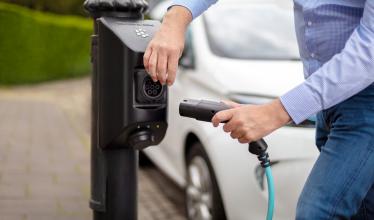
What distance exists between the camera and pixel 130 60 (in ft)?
7.77

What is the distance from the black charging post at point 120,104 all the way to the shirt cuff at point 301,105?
2.29ft

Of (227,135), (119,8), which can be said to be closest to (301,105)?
(119,8)

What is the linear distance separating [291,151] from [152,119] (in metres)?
1.09

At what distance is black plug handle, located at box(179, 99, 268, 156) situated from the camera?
1.93 metres

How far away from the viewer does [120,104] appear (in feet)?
8.03

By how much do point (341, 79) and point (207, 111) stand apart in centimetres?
38

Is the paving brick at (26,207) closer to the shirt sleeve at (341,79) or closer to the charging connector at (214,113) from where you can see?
the charging connector at (214,113)

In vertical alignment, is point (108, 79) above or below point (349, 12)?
below

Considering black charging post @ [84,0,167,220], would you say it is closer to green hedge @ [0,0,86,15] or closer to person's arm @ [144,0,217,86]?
person's arm @ [144,0,217,86]

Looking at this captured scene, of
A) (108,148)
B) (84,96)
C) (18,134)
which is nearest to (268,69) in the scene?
(108,148)

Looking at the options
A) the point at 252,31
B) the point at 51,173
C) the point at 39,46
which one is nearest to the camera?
the point at 252,31

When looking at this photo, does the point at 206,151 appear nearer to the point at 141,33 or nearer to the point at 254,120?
the point at 141,33

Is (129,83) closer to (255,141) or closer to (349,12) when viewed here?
(255,141)

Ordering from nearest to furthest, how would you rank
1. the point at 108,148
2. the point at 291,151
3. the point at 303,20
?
the point at 303,20, the point at 108,148, the point at 291,151
